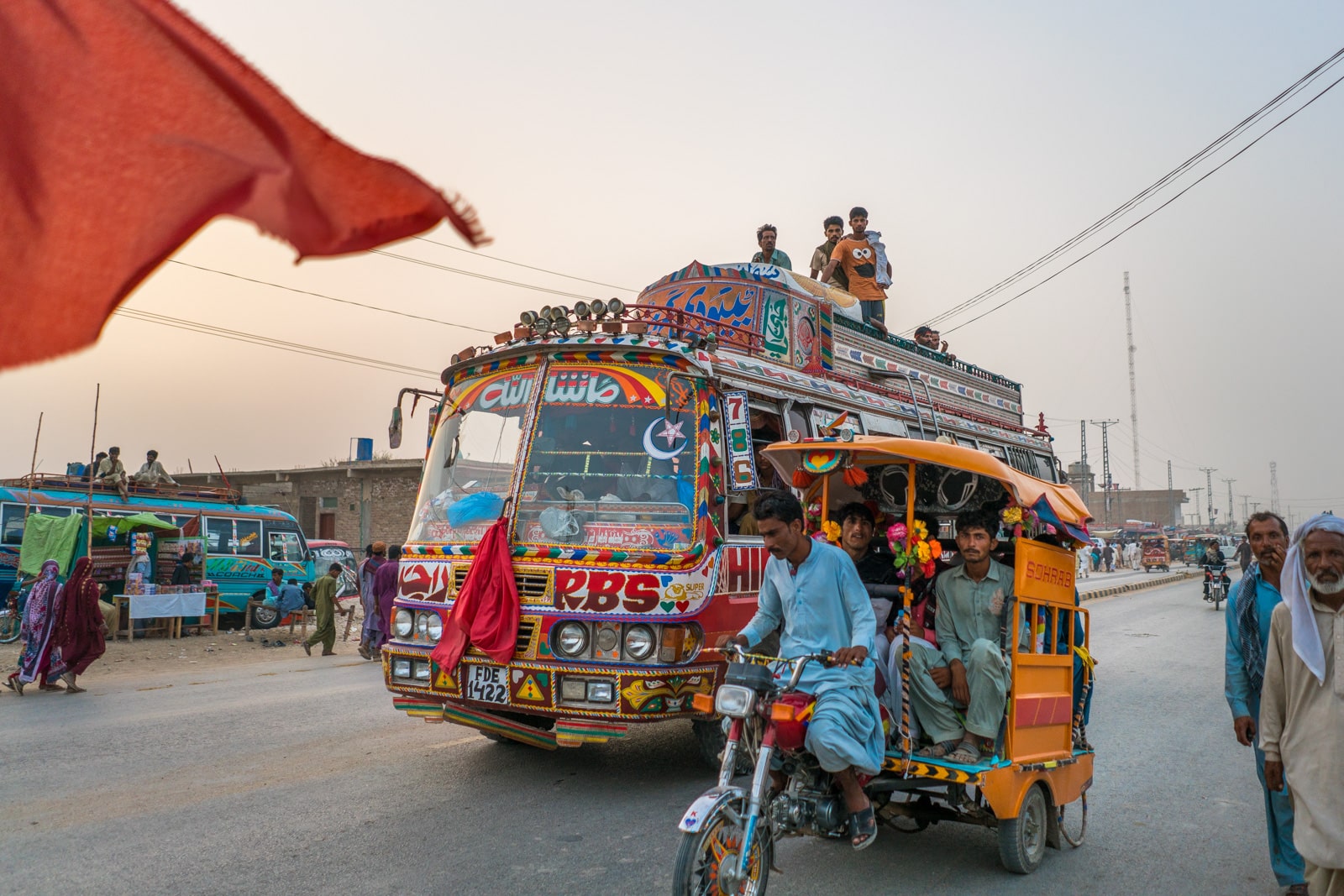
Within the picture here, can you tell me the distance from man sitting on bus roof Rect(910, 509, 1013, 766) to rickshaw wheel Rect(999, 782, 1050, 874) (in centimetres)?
37

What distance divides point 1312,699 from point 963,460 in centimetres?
185

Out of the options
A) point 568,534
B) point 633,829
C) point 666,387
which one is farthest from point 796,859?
point 666,387

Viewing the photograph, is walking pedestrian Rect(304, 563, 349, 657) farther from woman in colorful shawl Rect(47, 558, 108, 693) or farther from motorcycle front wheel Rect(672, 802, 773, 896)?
motorcycle front wheel Rect(672, 802, 773, 896)

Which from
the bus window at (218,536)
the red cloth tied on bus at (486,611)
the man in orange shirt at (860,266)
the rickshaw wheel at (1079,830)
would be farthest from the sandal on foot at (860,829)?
the bus window at (218,536)

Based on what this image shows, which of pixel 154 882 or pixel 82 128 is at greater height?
pixel 82 128

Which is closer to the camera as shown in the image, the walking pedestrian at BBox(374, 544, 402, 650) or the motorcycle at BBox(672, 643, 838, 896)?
the motorcycle at BBox(672, 643, 838, 896)

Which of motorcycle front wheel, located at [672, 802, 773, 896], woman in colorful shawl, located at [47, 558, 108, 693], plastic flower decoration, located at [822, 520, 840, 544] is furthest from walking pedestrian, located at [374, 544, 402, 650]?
motorcycle front wheel, located at [672, 802, 773, 896]

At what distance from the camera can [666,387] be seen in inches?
256

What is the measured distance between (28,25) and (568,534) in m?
5.12

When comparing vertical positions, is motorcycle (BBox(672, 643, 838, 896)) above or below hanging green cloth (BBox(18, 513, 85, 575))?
below

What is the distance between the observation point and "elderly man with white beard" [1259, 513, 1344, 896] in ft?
11.8

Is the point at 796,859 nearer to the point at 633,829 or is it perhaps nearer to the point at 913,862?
the point at 913,862

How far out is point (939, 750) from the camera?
4.82m

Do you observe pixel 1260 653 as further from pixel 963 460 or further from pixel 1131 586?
pixel 1131 586
